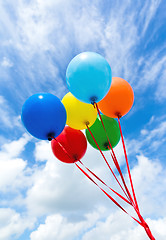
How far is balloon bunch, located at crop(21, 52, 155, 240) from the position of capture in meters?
4.14

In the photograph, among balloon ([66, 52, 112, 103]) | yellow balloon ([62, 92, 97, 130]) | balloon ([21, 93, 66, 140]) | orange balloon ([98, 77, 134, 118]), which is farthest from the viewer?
yellow balloon ([62, 92, 97, 130])

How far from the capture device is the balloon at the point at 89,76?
13.5ft

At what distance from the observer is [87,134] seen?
5.73 meters

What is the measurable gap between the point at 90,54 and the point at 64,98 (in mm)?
1590

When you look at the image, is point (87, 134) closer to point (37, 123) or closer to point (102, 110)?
point (102, 110)

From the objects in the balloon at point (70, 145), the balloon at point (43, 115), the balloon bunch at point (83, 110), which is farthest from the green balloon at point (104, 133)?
the balloon at point (43, 115)

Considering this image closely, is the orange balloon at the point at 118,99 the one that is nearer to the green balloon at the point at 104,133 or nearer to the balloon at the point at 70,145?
the green balloon at the point at 104,133

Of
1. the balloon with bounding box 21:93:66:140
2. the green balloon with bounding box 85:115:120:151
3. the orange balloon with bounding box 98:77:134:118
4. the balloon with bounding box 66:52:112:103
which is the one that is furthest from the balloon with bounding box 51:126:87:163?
the balloon with bounding box 66:52:112:103

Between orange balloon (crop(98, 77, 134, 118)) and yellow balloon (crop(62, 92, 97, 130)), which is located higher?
yellow balloon (crop(62, 92, 97, 130))

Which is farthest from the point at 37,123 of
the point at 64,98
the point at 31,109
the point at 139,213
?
the point at 139,213

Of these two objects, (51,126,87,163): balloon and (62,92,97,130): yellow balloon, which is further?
(51,126,87,163): balloon

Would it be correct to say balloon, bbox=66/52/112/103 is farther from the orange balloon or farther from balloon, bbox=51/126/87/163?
balloon, bbox=51/126/87/163

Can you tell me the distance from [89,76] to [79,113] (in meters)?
1.32

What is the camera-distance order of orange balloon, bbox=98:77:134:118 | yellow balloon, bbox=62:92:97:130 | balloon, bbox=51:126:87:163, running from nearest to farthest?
orange balloon, bbox=98:77:134:118, yellow balloon, bbox=62:92:97:130, balloon, bbox=51:126:87:163
